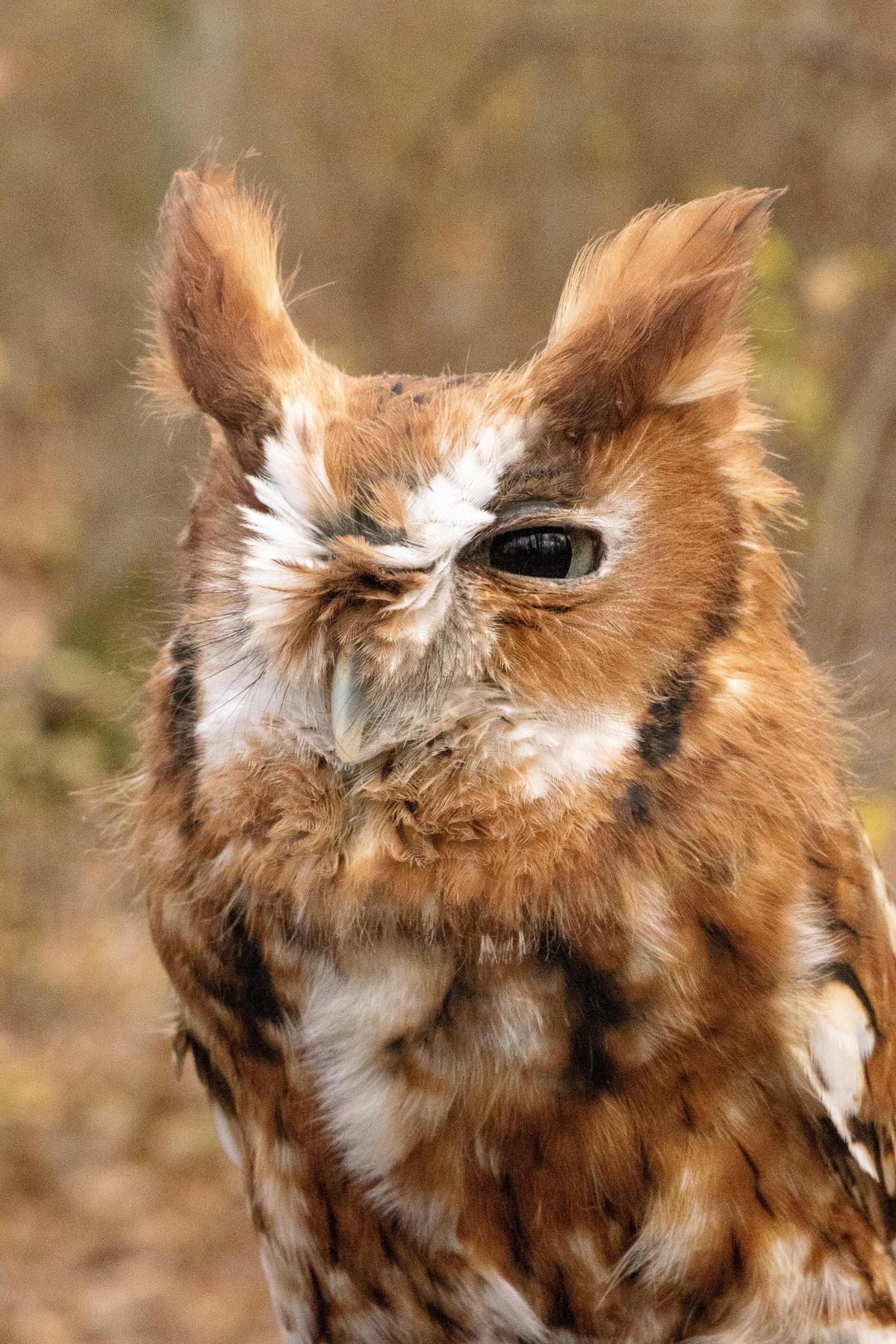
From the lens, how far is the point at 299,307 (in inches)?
225

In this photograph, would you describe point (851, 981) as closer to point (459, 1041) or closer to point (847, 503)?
point (459, 1041)

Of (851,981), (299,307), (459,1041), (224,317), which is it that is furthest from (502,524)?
(299,307)

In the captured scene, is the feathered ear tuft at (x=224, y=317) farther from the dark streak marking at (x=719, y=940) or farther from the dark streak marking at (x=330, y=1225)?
the dark streak marking at (x=330, y=1225)

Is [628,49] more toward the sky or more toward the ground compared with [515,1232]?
more toward the sky

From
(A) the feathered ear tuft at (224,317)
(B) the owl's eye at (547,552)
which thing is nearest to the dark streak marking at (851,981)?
(B) the owl's eye at (547,552)

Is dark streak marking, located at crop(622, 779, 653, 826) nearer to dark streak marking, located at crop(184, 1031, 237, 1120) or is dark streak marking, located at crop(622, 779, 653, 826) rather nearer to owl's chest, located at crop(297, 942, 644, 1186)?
owl's chest, located at crop(297, 942, 644, 1186)

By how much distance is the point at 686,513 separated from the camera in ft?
4.79

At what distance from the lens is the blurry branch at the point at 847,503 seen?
4.12m

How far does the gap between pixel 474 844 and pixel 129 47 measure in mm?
5056

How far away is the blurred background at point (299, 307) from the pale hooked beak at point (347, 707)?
0.92m

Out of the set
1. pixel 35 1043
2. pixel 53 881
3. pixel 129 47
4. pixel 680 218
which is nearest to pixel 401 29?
pixel 129 47

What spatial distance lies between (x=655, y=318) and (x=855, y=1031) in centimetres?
92

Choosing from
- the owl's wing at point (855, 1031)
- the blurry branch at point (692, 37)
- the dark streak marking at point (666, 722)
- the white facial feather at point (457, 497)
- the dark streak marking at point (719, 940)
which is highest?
the blurry branch at point (692, 37)

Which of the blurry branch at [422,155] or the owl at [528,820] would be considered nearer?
the owl at [528,820]
